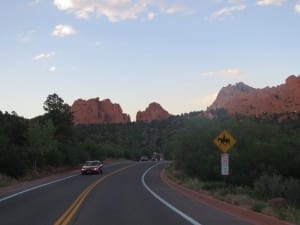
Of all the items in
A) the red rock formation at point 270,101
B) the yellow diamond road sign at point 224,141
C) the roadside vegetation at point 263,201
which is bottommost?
the roadside vegetation at point 263,201

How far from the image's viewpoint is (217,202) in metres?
23.3

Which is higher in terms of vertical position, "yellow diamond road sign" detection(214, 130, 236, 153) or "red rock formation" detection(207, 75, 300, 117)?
"red rock formation" detection(207, 75, 300, 117)

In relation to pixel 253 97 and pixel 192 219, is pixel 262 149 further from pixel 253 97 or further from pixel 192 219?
pixel 253 97

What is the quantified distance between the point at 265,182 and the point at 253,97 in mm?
108345

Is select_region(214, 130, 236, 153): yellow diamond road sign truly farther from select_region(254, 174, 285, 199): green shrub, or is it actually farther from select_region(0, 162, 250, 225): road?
select_region(0, 162, 250, 225): road

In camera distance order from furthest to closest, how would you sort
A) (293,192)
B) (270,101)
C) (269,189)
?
1. (270,101)
2. (269,189)
3. (293,192)

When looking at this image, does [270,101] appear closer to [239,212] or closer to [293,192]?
[293,192]

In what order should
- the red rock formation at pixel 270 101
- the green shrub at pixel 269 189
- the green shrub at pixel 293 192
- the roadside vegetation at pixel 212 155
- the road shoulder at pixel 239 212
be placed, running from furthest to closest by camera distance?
the red rock formation at pixel 270 101 < the roadside vegetation at pixel 212 155 < the green shrub at pixel 269 189 < the green shrub at pixel 293 192 < the road shoulder at pixel 239 212

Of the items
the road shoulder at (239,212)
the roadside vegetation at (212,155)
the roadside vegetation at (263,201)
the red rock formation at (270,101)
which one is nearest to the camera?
the road shoulder at (239,212)

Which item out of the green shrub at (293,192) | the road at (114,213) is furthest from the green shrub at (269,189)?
the road at (114,213)

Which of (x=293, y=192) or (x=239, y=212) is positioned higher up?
(x=293, y=192)

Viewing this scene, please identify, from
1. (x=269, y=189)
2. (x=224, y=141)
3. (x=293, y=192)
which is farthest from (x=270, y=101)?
(x=293, y=192)

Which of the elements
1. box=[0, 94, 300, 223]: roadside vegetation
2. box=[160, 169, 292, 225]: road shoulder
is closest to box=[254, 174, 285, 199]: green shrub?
box=[0, 94, 300, 223]: roadside vegetation

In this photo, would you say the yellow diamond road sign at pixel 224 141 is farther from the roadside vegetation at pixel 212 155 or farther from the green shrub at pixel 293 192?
the green shrub at pixel 293 192
